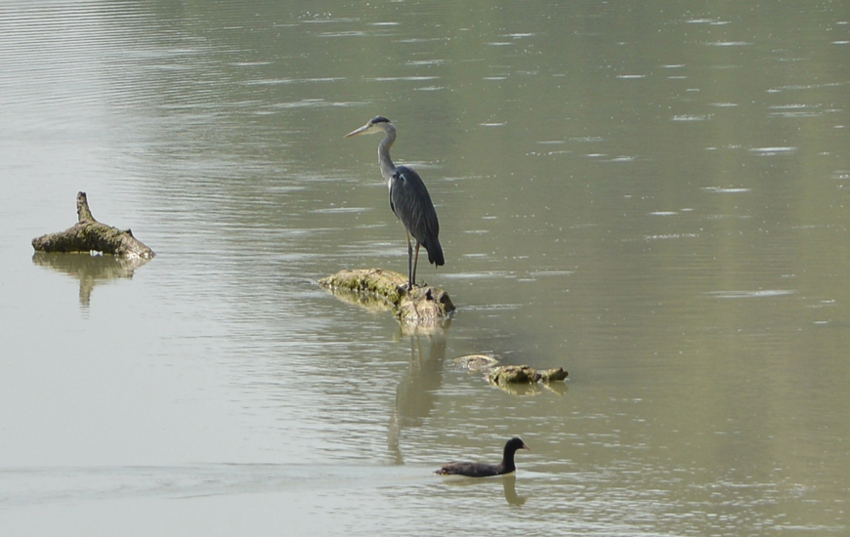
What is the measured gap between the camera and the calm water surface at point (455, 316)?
9852 mm

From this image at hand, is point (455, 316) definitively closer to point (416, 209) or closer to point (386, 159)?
point (416, 209)

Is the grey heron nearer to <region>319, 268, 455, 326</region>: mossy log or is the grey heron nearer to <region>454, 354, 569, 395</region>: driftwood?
<region>319, 268, 455, 326</region>: mossy log

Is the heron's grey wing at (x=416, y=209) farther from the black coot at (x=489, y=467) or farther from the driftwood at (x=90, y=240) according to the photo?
the black coot at (x=489, y=467)

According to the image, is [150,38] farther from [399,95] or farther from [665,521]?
[665,521]

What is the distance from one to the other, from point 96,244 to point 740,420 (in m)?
8.93

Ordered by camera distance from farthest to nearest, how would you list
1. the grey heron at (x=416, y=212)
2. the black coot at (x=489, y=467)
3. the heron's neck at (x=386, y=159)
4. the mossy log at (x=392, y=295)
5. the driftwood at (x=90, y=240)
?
the driftwood at (x=90, y=240)
the heron's neck at (x=386, y=159)
the grey heron at (x=416, y=212)
the mossy log at (x=392, y=295)
the black coot at (x=489, y=467)

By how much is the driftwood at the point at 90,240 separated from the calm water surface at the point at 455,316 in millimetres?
161

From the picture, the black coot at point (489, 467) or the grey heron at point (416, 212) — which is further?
the grey heron at point (416, 212)

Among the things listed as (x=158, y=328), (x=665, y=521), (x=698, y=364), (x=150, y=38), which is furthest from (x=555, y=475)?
(x=150, y=38)

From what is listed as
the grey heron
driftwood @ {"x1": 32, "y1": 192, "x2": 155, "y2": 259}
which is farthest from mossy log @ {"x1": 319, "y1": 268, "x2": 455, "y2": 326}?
driftwood @ {"x1": 32, "y1": 192, "x2": 155, "y2": 259}

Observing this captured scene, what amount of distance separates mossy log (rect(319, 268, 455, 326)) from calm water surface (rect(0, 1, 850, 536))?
243 mm

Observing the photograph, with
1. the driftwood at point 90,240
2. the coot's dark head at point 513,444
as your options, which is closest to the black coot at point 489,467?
the coot's dark head at point 513,444

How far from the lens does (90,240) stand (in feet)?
56.4

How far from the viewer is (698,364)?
12367 mm
